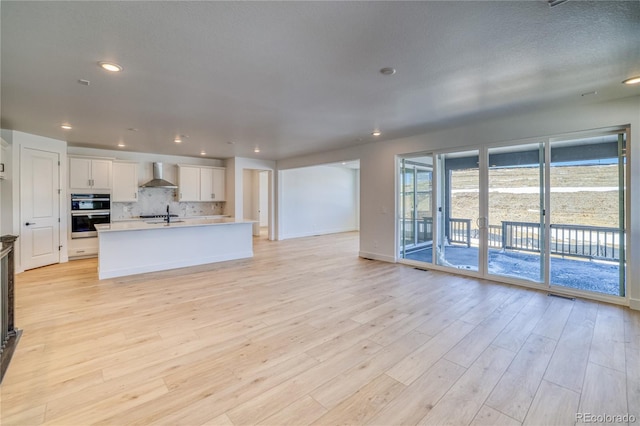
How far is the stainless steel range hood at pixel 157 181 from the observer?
23.4 ft

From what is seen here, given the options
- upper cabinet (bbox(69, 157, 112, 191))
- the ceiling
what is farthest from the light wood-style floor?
upper cabinet (bbox(69, 157, 112, 191))

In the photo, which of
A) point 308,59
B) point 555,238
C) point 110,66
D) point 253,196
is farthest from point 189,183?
point 555,238

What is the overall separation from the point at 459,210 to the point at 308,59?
3.99 m

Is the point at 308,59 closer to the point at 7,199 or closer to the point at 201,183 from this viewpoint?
the point at 7,199

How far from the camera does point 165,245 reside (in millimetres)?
5449

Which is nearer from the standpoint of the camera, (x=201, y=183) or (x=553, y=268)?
(x=553, y=268)

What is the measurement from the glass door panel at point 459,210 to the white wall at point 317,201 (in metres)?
5.26

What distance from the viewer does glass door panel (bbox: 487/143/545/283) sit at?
14.3 ft

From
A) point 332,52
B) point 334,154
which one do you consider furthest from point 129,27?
point 334,154

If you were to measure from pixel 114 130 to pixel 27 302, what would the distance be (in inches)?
117

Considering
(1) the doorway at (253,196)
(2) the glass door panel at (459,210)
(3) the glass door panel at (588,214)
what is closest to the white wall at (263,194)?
(1) the doorway at (253,196)

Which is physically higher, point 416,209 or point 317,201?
point 317,201

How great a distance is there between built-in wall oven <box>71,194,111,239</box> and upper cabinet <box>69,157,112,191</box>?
0.75 ft

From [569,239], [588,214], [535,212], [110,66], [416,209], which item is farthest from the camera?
[416,209]
